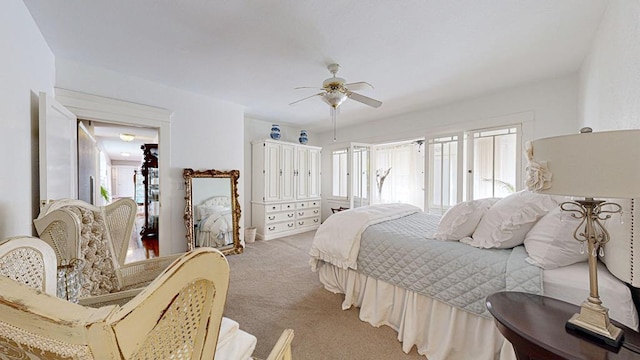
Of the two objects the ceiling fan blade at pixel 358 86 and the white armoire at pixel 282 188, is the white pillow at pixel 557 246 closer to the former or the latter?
the ceiling fan blade at pixel 358 86

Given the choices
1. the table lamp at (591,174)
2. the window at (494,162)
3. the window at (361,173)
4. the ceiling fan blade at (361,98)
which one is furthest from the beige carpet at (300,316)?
the window at (494,162)

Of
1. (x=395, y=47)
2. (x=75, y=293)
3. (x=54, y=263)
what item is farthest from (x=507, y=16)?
(x=75, y=293)

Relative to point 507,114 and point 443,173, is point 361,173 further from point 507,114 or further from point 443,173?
point 507,114

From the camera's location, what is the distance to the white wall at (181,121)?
8.83 ft

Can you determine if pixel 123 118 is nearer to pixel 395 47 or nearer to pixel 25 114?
pixel 25 114

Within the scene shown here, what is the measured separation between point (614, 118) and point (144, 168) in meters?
6.49

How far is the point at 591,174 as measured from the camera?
862 mm

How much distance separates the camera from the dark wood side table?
860 mm

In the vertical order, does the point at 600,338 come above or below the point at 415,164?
below

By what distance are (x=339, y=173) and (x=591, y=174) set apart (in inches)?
188

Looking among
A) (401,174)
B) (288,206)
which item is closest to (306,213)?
(288,206)

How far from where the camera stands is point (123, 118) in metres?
2.89

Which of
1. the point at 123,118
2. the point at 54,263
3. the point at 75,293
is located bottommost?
the point at 75,293

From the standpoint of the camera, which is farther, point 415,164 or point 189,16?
point 415,164
